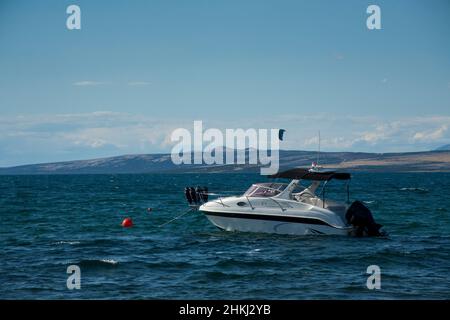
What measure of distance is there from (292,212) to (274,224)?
113 centimetres

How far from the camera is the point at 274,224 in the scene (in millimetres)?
32562

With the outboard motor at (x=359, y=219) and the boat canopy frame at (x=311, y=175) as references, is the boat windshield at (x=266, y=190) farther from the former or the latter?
the outboard motor at (x=359, y=219)

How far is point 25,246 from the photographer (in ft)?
101

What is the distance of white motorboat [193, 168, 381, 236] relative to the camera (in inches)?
1257

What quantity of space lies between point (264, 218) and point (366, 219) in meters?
4.98

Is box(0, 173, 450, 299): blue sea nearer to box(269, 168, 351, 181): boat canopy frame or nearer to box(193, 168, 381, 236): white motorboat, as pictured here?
box(193, 168, 381, 236): white motorboat

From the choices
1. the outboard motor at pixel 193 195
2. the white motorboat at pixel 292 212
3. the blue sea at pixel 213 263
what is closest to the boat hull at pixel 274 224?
the white motorboat at pixel 292 212

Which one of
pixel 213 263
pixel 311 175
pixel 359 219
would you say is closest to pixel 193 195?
pixel 311 175

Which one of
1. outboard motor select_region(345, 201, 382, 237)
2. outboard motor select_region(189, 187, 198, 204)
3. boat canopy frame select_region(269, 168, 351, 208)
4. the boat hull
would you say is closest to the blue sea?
the boat hull
